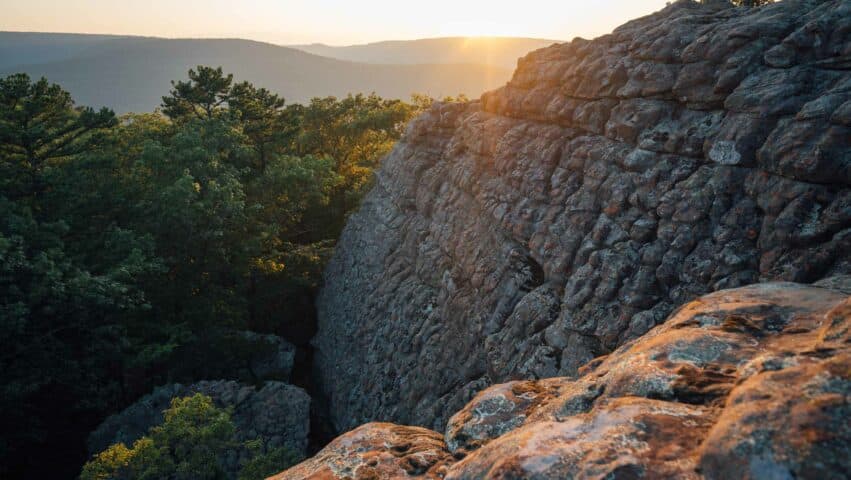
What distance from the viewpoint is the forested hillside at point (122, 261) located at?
23.4 meters

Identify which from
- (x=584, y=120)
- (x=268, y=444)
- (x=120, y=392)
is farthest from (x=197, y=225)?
(x=584, y=120)

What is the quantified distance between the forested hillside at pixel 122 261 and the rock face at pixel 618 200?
12.3 meters

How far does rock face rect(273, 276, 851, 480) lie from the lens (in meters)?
4.58

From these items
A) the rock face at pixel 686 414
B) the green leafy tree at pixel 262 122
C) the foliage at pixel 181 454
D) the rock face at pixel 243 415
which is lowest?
the rock face at pixel 243 415

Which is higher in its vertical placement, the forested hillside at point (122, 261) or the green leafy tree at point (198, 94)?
the green leafy tree at point (198, 94)

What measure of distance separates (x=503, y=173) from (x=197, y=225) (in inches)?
774

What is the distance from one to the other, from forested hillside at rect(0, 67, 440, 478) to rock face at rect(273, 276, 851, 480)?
20.7m

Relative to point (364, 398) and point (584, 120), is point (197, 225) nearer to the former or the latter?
point (364, 398)

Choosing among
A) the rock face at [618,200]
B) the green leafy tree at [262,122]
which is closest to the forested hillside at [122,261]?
the green leafy tree at [262,122]

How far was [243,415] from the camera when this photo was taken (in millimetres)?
23594

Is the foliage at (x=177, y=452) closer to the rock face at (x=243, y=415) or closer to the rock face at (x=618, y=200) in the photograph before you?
the rock face at (x=243, y=415)

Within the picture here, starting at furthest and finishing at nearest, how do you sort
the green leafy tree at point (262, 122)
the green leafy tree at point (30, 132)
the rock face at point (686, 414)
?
the green leafy tree at point (262, 122)
the green leafy tree at point (30, 132)
the rock face at point (686, 414)

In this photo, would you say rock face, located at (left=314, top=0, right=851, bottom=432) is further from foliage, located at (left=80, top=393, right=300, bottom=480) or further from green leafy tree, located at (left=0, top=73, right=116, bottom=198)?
green leafy tree, located at (left=0, top=73, right=116, bottom=198)

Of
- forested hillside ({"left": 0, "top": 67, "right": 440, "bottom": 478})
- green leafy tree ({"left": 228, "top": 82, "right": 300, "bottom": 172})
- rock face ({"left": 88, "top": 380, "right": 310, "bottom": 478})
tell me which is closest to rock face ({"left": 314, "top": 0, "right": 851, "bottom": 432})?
rock face ({"left": 88, "top": 380, "right": 310, "bottom": 478})
